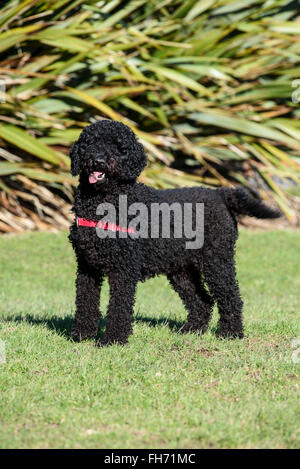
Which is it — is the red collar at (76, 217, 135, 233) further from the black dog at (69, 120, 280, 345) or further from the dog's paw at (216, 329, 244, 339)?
the dog's paw at (216, 329, 244, 339)

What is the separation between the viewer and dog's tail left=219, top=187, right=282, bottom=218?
6.23 metres

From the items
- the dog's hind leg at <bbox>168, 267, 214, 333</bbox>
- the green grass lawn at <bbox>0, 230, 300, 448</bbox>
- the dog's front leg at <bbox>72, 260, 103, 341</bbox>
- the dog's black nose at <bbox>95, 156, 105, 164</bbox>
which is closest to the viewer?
the green grass lawn at <bbox>0, 230, 300, 448</bbox>

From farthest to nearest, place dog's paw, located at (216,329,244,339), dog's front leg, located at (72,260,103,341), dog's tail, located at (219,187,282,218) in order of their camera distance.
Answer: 1. dog's tail, located at (219,187,282,218)
2. dog's paw, located at (216,329,244,339)
3. dog's front leg, located at (72,260,103,341)

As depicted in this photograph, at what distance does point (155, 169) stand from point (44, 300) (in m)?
4.41

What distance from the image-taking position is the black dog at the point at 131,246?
5.53m

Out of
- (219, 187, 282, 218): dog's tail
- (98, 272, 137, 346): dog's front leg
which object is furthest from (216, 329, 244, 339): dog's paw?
(219, 187, 282, 218): dog's tail

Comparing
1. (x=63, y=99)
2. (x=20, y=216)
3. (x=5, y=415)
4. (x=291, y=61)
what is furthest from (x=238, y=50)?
(x=5, y=415)

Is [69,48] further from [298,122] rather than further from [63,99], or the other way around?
[298,122]

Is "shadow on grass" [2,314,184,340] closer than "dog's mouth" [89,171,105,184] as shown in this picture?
No

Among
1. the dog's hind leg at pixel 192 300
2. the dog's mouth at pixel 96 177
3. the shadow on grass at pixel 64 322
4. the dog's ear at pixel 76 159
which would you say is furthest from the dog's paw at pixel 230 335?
the dog's ear at pixel 76 159

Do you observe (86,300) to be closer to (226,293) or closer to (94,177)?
(94,177)

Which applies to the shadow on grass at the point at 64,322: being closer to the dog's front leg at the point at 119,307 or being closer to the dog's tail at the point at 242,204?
the dog's front leg at the point at 119,307

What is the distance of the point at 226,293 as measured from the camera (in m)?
6.13

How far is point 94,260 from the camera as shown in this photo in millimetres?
5617
